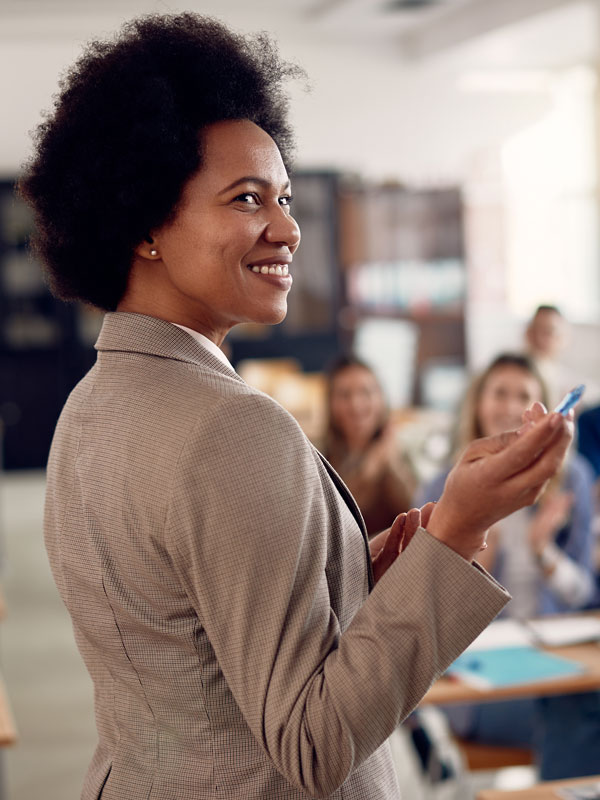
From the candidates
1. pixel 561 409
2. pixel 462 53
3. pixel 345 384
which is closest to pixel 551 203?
pixel 462 53

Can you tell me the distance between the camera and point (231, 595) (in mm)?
887

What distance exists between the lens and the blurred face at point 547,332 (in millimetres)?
6039

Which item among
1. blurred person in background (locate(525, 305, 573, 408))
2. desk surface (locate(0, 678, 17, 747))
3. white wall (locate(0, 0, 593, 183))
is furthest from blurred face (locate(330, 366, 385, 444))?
white wall (locate(0, 0, 593, 183))

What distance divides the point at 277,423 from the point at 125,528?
171 millimetres

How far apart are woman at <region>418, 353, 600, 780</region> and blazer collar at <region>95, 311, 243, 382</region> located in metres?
1.65

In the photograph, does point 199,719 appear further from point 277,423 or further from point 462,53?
point 462,53

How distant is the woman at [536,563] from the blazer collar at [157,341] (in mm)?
1648

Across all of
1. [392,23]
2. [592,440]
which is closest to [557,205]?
[392,23]

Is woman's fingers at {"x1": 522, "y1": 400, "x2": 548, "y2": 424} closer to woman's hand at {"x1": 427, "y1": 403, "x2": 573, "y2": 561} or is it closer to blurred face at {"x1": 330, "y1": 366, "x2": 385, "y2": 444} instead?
woman's hand at {"x1": 427, "y1": 403, "x2": 573, "y2": 561}

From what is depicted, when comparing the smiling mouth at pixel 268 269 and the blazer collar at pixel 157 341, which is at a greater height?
the smiling mouth at pixel 268 269

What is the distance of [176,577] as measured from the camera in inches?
36.4

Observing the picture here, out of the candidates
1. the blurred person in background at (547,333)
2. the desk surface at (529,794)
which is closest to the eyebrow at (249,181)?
the desk surface at (529,794)

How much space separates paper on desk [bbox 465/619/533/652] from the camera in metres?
2.61

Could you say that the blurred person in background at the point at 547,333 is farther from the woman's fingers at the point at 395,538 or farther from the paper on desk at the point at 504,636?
the woman's fingers at the point at 395,538
